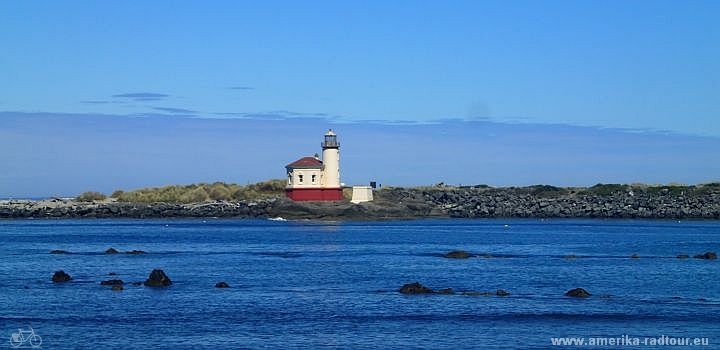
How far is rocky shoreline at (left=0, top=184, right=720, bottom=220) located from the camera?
82375mm

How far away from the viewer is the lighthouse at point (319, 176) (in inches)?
2926

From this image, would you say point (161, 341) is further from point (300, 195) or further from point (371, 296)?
point (300, 195)

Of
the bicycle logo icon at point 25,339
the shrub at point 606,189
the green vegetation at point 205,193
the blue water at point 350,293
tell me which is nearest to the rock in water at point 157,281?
the blue water at point 350,293

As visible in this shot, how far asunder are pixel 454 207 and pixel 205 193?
24.5m

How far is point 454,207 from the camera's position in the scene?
89562 millimetres

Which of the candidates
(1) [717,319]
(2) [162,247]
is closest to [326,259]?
(2) [162,247]

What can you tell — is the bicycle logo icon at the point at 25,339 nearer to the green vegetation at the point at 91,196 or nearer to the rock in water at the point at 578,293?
the rock in water at the point at 578,293

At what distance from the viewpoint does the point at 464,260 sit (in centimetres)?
4144

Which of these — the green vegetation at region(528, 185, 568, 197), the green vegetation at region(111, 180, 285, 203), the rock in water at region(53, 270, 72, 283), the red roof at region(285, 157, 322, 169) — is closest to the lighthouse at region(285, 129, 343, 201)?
the red roof at region(285, 157, 322, 169)

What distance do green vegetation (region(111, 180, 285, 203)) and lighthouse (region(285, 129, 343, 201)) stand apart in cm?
1611

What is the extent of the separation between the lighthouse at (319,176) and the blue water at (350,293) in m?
16.9

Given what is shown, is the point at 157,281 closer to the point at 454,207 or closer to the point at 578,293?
the point at 578,293

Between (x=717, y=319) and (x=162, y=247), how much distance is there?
32575 millimetres

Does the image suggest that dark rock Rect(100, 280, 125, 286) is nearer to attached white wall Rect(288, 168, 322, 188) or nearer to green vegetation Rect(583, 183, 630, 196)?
attached white wall Rect(288, 168, 322, 188)
